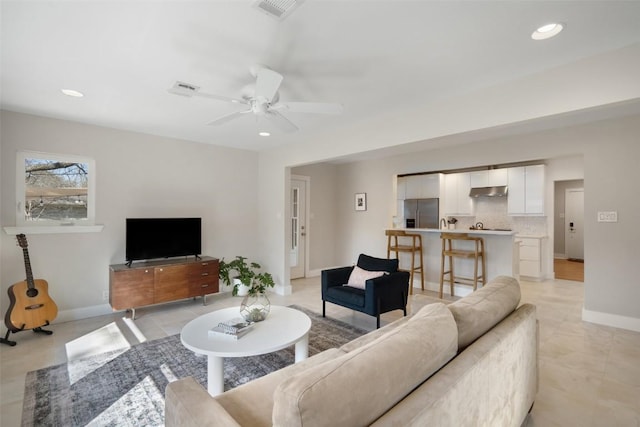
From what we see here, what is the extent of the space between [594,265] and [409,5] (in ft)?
12.8

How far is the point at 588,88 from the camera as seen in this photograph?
2.24 meters

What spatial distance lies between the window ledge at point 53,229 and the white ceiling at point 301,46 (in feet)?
4.42

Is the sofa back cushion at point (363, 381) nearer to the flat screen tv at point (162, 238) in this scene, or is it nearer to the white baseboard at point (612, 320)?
the white baseboard at point (612, 320)

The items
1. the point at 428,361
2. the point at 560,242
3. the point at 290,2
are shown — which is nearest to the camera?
the point at 428,361

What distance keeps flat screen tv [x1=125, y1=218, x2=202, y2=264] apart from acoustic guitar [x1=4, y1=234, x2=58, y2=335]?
90 cm

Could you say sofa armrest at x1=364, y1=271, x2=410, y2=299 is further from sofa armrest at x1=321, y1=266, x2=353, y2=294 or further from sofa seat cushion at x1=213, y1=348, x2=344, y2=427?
sofa seat cushion at x1=213, y1=348, x2=344, y2=427

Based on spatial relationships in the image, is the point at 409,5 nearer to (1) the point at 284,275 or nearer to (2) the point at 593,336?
(2) the point at 593,336

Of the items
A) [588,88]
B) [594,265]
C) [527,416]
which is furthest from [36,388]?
[594,265]

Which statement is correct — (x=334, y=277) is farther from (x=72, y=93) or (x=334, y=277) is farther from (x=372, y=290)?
(x=72, y=93)

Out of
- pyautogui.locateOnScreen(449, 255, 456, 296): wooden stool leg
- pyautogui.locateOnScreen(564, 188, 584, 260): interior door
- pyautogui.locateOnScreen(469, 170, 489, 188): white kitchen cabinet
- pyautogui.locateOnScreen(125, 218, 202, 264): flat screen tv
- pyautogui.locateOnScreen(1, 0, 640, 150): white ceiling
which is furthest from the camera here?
pyautogui.locateOnScreen(564, 188, 584, 260): interior door

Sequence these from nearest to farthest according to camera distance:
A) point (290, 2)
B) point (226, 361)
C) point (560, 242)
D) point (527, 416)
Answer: point (290, 2)
point (527, 416)
point (226, 361)
point (560, 242)

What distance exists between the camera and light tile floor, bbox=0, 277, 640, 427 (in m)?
2.07

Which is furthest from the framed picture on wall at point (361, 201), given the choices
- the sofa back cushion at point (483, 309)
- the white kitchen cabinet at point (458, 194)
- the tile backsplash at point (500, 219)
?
the sofa back cushion at point (483, 309)

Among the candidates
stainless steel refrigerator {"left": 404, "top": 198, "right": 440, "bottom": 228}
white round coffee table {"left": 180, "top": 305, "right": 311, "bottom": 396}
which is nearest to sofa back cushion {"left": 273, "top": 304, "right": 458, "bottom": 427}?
white round coffee table {"left": 180, "top": 305, "right": 311, "bottom": 396}
